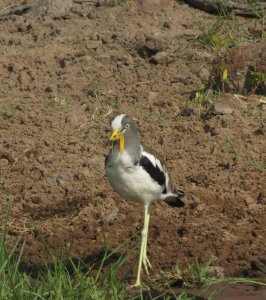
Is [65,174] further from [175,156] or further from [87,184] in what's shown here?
[175,156]

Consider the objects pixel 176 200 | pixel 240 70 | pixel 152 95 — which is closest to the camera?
pixel 176 200

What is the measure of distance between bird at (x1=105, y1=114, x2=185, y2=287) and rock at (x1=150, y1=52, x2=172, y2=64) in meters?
2.61

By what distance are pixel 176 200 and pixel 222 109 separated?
5.12 ft

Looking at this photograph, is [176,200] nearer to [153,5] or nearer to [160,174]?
[160,174]

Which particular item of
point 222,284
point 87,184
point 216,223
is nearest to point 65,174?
point 87,184

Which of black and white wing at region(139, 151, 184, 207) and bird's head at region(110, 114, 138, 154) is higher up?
bird's head at region(110, 114, 138, 154)

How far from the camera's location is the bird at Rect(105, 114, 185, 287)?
253 inches

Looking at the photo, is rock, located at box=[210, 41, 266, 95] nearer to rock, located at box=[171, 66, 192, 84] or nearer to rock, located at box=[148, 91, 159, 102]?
rock, located at box=[171, 66, 192, 84]

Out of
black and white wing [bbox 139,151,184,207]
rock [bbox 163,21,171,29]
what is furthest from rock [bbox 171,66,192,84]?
black and white wing [bbox 139,151,184,207]

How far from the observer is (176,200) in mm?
7094

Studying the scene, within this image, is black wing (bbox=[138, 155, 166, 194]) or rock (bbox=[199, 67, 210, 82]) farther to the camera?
rock (bbox=[199, 67, 210, 82])

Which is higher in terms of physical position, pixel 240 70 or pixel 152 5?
pixel 152 5

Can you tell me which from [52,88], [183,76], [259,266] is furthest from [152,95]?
[259,266]

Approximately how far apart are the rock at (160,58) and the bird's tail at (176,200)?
7.56 ft
